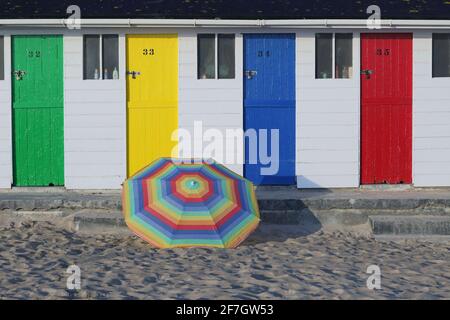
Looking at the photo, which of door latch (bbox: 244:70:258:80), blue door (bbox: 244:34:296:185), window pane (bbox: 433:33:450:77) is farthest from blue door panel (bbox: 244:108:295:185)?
window pane (bbox: 433:33:450:77)

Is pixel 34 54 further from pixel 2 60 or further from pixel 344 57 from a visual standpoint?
pixel 344 57

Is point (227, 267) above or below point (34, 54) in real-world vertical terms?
below

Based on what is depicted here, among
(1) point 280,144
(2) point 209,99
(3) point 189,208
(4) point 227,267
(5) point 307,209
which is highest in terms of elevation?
(2) point 209,99

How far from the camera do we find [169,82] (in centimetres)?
1399

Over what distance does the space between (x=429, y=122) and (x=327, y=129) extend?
5.38ft

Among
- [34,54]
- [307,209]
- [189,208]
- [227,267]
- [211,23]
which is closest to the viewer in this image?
[227,267]

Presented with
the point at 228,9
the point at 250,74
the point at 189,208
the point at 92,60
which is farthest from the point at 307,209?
the point at 92,60

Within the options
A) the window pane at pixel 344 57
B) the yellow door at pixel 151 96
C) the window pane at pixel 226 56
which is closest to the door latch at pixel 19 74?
the yellow door at pixel 151 96

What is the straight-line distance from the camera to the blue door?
13992 millimetres

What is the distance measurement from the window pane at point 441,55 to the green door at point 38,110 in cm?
594

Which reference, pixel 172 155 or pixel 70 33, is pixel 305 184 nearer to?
pixel 172 155

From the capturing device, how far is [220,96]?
1399 centimetres

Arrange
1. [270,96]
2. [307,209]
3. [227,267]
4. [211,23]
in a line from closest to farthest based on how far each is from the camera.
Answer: [227,267] < [307,209] < [211,23] < [270,96]

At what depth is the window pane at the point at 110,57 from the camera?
1395 centimetres
